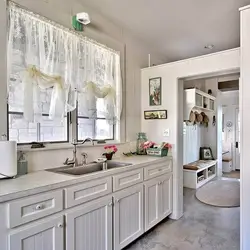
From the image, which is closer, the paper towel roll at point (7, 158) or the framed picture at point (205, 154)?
the paper towel roll at point (7, 158)

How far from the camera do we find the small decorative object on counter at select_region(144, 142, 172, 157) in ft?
9.91

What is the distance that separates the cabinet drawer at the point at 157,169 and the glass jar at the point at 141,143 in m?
0.38

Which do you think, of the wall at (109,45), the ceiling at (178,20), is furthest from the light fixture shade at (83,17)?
the ceiling at (178,20)

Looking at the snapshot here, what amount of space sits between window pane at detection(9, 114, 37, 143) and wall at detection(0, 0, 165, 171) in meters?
0.10

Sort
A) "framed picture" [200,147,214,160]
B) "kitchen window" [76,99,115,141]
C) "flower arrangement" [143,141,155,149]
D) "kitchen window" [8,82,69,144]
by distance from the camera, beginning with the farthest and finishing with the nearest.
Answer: "framed picture" [200,147,214,160], "flower arrangement" [143,141,155,149], "kitchen window" [76,99,115,141], "kitchen window" [8,82,69,144]

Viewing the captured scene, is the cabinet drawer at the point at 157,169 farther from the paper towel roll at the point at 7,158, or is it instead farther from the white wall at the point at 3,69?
the white wall at the point at 3,69

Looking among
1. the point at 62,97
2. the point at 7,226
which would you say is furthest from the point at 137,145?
the point at 7,226

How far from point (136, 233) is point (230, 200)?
7.57 ft

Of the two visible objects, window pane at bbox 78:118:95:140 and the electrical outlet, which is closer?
window pane at bbox 78:118:95:140

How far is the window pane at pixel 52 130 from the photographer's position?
2217 mm

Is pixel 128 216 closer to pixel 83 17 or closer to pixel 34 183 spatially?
pixel 34 183

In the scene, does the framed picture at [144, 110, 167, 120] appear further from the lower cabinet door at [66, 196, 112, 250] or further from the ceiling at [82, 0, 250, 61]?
the lower cabinet door at [66, 196, 112, 250]

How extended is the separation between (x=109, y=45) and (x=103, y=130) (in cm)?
114

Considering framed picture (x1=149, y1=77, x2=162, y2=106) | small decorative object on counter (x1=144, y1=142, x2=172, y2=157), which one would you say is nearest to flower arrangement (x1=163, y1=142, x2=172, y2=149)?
small decorative object on counter (x1=144, y1=142, x2=172, y2=157)
